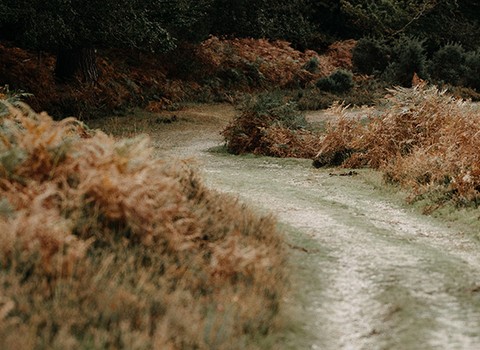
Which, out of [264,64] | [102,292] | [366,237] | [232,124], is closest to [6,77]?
[232,124]

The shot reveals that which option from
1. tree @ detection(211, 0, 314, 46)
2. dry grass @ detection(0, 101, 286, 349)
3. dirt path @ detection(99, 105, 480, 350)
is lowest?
dirt path @ detection(99, 105, 480, 350)

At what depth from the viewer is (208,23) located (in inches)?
843

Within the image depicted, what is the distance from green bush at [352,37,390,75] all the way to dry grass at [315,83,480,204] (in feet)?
49.4

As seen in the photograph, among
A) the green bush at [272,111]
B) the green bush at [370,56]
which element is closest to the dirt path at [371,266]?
the green bush at [272,111]

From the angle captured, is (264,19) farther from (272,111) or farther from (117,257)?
(117,257)

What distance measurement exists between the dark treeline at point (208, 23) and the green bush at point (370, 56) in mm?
481

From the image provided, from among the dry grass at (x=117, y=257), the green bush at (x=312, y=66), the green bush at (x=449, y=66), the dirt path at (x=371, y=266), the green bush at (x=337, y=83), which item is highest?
the green bush at (x=449, y=66)

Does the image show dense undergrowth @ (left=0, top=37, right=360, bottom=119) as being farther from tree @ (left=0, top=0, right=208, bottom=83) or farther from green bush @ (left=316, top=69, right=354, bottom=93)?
tree @ (left=0, top=0, right=208, bottom=83)

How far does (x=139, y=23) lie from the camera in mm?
15375

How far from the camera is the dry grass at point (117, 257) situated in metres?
3.47

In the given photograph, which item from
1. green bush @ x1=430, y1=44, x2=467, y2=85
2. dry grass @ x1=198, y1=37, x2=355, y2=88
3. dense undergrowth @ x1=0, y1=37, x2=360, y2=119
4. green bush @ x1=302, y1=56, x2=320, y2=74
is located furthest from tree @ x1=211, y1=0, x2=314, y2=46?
green bush @ x1=430, y1=44, x2=467, y2=85

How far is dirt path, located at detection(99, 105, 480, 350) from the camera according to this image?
165 inches

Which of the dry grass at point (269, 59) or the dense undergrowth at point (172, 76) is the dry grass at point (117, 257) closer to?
the dense undergrowth at point (172, 76)

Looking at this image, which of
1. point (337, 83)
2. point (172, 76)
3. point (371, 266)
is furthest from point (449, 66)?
point (371, 266)
